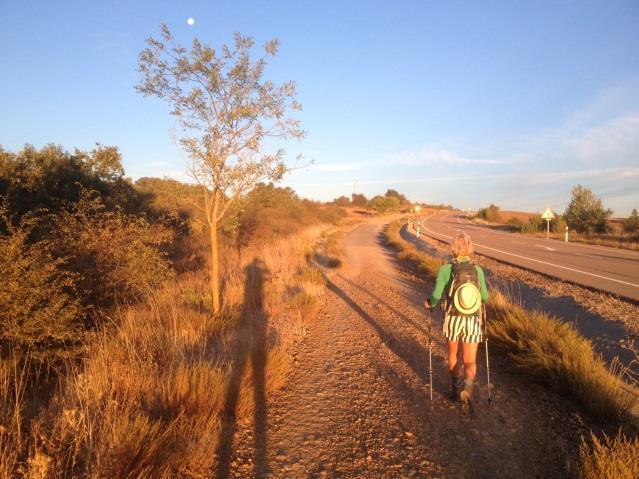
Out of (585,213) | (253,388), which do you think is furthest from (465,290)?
(585,213)

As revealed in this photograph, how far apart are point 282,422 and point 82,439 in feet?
5.81

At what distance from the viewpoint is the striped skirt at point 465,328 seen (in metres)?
4.16

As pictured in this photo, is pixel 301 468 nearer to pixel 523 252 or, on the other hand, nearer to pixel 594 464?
pixel 594 464

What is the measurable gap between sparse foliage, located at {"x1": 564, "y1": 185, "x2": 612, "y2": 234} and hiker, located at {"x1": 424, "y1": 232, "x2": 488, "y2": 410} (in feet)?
119

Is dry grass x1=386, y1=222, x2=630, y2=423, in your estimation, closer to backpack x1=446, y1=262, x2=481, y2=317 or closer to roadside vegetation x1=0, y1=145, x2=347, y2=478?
backpack x1=446, y1=262, x2=481, y2=317

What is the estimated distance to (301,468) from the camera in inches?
124

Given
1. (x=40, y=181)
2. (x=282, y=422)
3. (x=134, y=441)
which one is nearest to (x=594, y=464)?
(x=282, y=422)

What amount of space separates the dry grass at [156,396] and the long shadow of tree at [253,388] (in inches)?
0.6

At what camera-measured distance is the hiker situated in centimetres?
401

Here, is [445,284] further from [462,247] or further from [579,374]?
[579,374]

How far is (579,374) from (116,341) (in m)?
5.58

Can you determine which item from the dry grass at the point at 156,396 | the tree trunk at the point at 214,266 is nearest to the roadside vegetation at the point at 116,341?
the dry grass at the point at 156,396

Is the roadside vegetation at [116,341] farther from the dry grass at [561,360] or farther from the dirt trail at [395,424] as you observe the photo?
the dry grass at [561,360]

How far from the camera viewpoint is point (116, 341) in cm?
484
